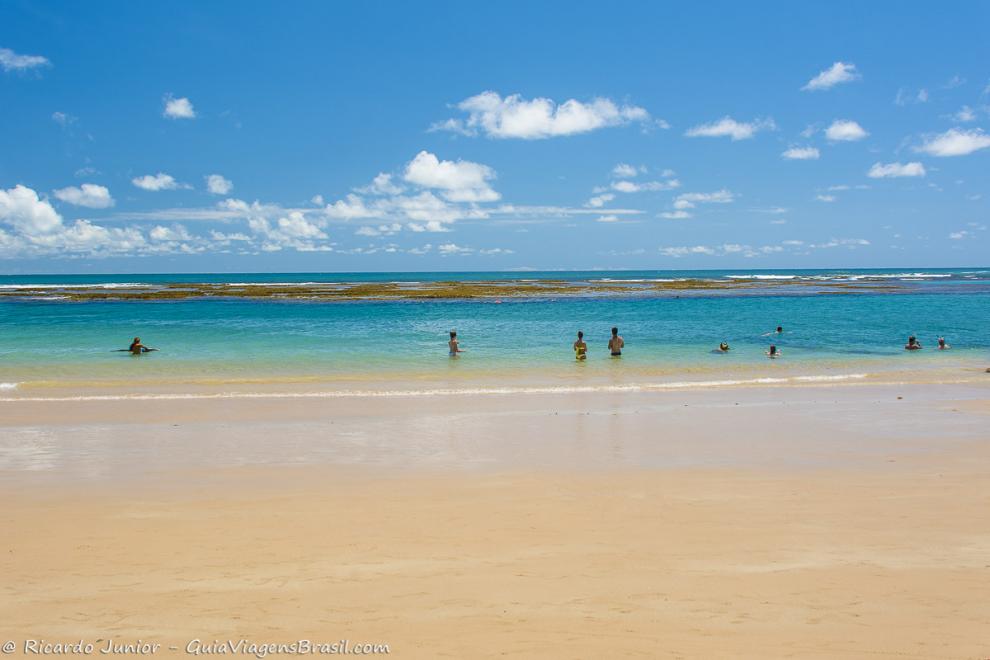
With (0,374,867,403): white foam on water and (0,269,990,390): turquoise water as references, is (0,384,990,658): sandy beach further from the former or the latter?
(0,269,990,390): turquoise water

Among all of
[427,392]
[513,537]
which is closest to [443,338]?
[427,392]

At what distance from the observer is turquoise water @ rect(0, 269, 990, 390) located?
2545 centimetres

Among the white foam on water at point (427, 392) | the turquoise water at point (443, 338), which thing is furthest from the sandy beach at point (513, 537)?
the turquoise water at point (443, 338)

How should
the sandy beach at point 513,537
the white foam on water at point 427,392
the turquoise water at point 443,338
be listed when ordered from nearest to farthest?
the sandy beach at point 513,537 < the white foam on water at point 427,392 < the turquoise water at point 443,338

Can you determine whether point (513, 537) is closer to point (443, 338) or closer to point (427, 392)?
point (427, 392)

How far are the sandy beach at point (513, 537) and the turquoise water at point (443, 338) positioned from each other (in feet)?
36.0

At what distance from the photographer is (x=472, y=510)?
8961 mm

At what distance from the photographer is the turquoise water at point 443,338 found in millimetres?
25453

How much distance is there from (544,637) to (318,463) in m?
6.85

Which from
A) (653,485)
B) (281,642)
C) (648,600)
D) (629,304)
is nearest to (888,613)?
(648,600)

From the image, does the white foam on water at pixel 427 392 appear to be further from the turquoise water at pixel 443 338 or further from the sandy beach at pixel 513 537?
the sandy beach at pixel 513 537

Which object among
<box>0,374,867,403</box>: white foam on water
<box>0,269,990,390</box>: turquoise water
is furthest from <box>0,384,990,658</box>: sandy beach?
<box>0,269,990,390</box>: turquoise water

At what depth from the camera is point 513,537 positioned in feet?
26.0

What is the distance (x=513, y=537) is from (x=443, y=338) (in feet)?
95.2
